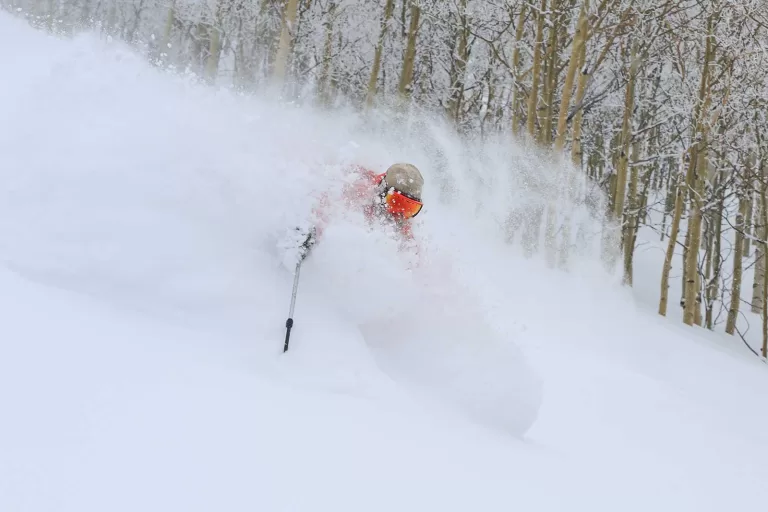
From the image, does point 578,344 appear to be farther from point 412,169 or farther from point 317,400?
point 317,400

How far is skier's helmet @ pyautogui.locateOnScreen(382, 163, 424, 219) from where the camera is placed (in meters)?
4.28

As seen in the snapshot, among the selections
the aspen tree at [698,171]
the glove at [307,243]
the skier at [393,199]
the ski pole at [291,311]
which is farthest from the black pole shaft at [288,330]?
the aspen tree at [698,171]

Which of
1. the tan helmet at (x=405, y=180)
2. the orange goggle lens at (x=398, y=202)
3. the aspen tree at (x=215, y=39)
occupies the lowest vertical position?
the orange goggle lens at (x=398, y=202)

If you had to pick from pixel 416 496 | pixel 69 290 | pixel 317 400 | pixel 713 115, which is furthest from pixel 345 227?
pixel 713 115

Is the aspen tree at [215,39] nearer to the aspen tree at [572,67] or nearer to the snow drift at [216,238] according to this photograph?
the aspen tree at [572,67]

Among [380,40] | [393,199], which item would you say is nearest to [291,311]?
[393,199]

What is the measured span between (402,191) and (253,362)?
1912mm

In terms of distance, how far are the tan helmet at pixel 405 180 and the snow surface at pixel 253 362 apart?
0.47 m

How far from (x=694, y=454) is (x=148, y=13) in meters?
35.6

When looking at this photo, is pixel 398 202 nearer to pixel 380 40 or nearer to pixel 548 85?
pixel 548 85

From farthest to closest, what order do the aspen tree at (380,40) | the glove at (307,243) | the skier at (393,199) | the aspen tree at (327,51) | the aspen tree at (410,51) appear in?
the aspen tree at (327,51)
the aspen tree at (380,40)
the aspen tree at (410,51)
the skier at (393,199)
the glove at (307,243)

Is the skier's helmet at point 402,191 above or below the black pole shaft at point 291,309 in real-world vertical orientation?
above

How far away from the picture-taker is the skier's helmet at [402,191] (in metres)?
4.28

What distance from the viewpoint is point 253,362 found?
3.12 metres
